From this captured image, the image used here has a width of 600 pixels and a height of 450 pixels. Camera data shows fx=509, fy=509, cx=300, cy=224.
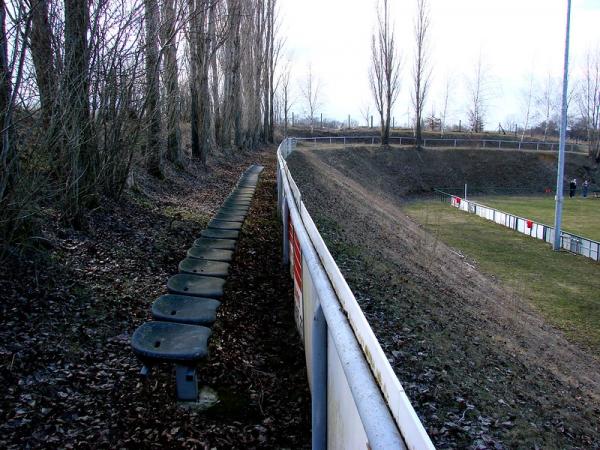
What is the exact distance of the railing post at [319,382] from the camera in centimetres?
278

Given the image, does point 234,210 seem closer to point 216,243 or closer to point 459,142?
point 216,243

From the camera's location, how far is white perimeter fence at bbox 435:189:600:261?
1906cm

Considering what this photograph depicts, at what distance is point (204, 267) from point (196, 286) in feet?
2.04

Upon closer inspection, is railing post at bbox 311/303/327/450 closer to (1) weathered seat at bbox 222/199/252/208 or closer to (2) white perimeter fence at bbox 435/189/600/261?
(1) weathered seat at bbox 222/199/252/208

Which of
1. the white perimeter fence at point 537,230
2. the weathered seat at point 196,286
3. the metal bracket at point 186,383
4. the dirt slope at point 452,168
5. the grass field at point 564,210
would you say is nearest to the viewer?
the metal bracket at point 186,383

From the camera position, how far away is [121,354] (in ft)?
13.5

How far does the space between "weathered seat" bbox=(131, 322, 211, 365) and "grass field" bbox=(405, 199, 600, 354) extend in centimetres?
935

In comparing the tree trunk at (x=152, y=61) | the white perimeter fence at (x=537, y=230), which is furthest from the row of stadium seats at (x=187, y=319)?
the white perimeter fence at (x=537, y=230)

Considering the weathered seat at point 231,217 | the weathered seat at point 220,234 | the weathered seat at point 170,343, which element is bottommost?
the weathered seat at point 170,343

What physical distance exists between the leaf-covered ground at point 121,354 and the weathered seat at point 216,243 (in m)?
0.42

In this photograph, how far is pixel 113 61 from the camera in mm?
6711

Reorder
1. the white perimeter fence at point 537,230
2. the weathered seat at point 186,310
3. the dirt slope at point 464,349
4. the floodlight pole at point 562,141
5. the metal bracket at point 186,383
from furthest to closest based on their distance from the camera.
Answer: the white perimeter fence at point 537,230
the floodlight pole at point 562,141
the dirt slope at point 464,349
the weathered seat at point 186,310
the metal bracket at point 186,383

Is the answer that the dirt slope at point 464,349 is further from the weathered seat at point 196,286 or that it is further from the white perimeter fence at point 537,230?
the white perimeter fence at point 537,230

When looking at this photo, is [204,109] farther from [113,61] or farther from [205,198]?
[113,61]
